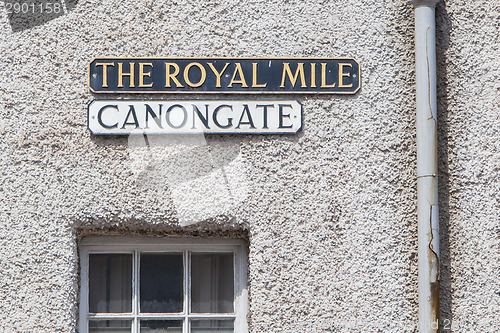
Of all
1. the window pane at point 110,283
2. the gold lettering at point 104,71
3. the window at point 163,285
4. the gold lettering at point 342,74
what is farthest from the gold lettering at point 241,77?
the window pane at point 110,283

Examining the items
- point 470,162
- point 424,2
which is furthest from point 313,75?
point 470,162

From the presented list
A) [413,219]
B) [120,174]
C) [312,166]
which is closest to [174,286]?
[120,174]

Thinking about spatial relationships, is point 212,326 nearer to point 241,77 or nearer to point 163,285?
point 163,285

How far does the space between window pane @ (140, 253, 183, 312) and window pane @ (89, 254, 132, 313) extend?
8cm

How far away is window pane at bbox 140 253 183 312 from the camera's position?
3701 mm

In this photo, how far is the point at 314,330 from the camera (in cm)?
350

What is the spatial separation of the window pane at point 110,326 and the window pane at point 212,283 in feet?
1.11

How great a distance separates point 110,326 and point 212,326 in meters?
0.51

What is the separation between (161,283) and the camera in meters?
3.72

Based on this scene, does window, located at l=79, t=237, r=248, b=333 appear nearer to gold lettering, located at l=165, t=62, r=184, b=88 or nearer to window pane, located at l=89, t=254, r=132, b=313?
window pane, located at l=89, t=254, r=132, b=313

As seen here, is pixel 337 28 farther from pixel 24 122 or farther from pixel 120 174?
pixel 24 122

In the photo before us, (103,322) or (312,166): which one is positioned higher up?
(312,166)

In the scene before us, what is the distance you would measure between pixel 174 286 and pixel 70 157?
83cm

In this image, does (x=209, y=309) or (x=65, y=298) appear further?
(x=209, y=309)
